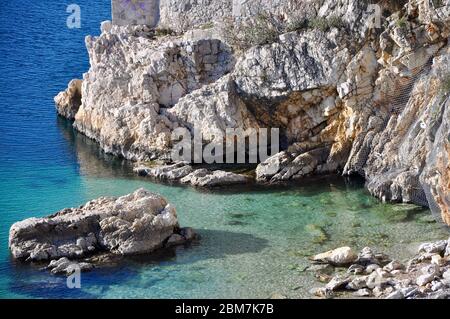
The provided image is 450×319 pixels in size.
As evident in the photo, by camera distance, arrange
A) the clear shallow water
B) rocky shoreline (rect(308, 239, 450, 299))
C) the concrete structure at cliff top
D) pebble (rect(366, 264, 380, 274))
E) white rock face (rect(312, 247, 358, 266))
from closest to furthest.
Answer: rocky shoreline (rect(308, 239, 450, 299)) < pebble (rect(366, 264, 380, 274)) < the clear shallow water < white rock face (rect(312, 247, 358, 266)) < the concrete structure at cliff top

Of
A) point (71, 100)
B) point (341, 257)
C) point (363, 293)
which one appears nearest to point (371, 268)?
point (341, 257)

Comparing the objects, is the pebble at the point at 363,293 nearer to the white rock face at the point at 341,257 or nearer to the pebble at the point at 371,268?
the pebble at the point at 371,268

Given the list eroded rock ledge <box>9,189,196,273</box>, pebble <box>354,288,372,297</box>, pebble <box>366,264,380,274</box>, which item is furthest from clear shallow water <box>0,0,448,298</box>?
pebble <box>366,264,380,274</box>

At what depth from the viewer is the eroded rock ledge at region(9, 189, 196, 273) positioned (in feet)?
80.1

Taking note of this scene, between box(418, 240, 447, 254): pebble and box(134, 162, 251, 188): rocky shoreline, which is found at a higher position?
box(134, 162, 251, 188): rocky shoreline

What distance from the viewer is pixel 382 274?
21750mm

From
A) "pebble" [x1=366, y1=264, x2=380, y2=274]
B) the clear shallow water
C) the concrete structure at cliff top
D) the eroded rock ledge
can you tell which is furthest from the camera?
the concrete structure at cliff top

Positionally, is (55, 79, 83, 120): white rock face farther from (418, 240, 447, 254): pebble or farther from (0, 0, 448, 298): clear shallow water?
(418, 240, 447, 254): pebble

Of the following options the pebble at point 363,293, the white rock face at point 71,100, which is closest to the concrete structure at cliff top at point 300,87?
the white rock face at point 71,100

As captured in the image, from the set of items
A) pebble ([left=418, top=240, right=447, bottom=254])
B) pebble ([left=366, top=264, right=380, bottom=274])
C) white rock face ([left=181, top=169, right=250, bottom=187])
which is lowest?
pebble ([left=366, top=264, right=380, bottom=274])

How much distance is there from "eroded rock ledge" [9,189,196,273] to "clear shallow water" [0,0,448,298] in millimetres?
491

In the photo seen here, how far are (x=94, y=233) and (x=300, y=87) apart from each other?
32.0 ft

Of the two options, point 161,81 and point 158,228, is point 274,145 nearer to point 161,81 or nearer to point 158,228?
point 161,81

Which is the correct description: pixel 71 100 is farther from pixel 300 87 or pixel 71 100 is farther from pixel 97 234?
pixel 97 234
